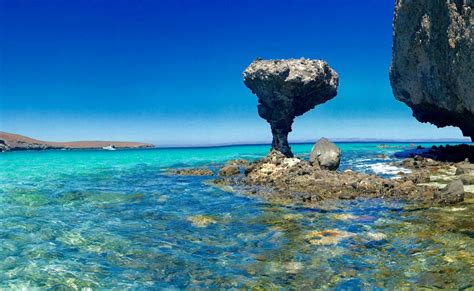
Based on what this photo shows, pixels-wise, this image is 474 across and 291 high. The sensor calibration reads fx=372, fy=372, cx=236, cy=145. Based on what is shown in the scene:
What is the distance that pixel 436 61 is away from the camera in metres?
A: 34.6

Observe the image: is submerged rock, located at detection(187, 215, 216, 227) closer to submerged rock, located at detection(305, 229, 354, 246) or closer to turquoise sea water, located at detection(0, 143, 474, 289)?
turquoise sea water, located at detection(0, 143, 474, 289)

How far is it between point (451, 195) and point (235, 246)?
10988 mm

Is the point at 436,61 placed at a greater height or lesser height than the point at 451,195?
greater

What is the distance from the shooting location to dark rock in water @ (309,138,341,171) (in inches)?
1229

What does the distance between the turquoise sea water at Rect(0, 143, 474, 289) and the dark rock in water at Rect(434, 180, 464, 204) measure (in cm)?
123

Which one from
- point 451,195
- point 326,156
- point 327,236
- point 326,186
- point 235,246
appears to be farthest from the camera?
point 326,156

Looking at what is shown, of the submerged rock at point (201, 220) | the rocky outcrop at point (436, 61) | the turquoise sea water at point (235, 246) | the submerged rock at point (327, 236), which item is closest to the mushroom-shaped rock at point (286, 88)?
the rocky outcrop at point (436, 61)

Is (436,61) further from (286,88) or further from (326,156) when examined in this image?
(286,88)

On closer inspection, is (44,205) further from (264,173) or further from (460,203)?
(460,203)

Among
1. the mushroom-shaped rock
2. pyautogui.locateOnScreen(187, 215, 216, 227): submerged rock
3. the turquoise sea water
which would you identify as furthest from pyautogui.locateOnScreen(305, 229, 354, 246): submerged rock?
the mushroom-shaped rock

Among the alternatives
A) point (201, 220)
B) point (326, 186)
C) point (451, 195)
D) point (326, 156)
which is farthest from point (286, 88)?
point (201, 220)

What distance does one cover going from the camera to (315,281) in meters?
8.25

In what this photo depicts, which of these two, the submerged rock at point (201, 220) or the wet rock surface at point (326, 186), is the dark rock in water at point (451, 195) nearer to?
the wet rock surface at point (326, 186)

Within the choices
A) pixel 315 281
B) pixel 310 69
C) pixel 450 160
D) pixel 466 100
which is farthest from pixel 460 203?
pixel 310 69
